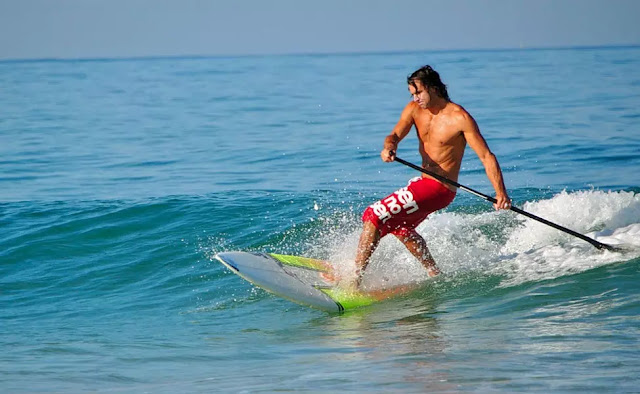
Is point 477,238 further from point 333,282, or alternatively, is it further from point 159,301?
point 159,301

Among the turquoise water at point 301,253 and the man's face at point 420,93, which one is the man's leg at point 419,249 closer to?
the turquoise water at point 301,253

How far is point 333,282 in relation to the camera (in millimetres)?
7129

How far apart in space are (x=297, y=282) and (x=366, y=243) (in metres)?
0.61

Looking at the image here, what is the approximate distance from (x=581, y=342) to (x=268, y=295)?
311 centimetres

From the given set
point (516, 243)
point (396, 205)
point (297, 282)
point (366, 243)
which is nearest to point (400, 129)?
point (396, 205)

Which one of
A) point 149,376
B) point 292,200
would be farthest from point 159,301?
point 292,200

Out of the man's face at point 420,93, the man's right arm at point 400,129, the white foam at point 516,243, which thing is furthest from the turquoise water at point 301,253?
the man's face at point 420,93

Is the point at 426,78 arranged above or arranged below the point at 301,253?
above

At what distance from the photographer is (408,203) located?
265 inches

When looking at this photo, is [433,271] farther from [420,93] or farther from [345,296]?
[420,93]

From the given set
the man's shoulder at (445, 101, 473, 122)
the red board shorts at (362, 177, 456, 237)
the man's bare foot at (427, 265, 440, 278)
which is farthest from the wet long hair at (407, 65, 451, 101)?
the man's bare foot at (427, 265, 440, 278)

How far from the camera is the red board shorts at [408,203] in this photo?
22.1 ft

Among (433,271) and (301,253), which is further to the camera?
(301,253)

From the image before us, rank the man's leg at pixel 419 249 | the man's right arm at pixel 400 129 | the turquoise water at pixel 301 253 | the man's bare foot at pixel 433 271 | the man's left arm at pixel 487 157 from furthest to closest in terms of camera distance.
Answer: the man's bare foot at pixel 433 271
the man's leg at pixel 419 249
the man's right arm at pixel 400 129
the man's left arm at pixel 487 157
the turquoise water at pixel 301 253
